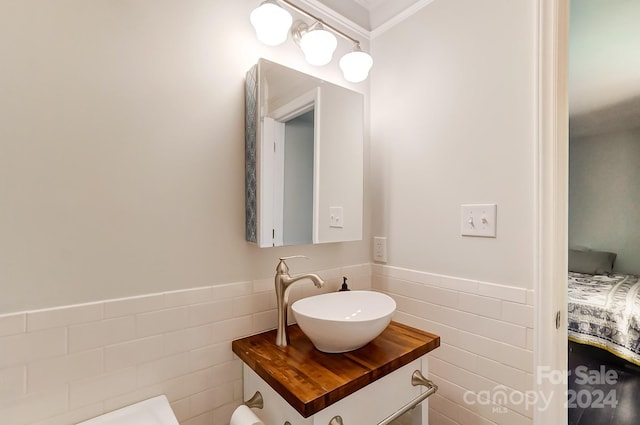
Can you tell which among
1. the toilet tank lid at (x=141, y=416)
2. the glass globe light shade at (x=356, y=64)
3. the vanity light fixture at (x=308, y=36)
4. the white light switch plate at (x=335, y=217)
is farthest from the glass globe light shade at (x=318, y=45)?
the toilet tank lid at (x=141, y=416)

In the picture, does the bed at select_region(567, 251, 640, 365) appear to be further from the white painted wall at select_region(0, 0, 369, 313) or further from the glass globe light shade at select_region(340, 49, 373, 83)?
the white painted wall at select_region(0, 0, 369, 313)

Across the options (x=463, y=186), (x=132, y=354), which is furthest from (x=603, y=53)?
(x=132, y=354)

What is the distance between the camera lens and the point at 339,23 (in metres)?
1.40

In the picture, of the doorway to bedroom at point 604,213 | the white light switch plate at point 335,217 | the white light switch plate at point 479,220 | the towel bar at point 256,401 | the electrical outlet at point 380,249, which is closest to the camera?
the towel bar at point 256,401

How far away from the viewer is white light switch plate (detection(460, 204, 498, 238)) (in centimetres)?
108

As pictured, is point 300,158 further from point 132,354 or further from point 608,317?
point 608,317

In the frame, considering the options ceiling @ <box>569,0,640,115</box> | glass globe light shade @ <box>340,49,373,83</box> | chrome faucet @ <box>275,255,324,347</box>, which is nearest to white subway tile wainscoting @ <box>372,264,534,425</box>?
chrome faucet @ <box>275,255,324,347</box>

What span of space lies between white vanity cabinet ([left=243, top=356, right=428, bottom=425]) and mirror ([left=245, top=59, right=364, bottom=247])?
482 mm

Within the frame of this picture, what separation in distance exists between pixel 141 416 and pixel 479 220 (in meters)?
1.27

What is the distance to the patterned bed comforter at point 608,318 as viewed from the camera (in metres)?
1.98

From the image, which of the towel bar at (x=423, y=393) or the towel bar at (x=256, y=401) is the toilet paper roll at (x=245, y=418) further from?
the towel bar at (x=423, y=393)

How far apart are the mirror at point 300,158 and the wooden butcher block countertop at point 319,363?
0.36 meters

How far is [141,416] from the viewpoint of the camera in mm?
814

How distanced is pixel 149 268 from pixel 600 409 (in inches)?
104
